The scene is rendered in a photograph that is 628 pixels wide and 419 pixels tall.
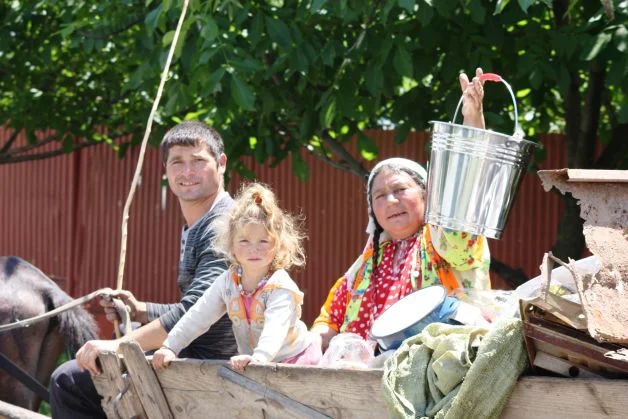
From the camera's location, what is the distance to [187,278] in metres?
3.62

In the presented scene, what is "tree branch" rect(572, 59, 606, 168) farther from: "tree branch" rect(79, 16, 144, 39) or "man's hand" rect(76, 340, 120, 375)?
"man's hand" rect(76, 340, 120, 375)

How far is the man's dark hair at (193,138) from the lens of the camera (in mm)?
3672

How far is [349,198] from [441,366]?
5.84m

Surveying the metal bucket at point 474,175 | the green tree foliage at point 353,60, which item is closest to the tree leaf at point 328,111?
the green tree foliage at point 353,60

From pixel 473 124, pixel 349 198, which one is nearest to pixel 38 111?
pixel 349 198

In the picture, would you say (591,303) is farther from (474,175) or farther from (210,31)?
(210,31)

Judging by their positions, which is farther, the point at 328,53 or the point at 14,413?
the point at 328,53

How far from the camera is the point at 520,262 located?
727cm

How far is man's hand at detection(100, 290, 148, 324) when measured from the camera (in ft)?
11.5

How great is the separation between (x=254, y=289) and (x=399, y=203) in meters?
0.57

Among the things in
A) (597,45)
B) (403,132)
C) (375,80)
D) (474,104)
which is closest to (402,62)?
(375,80)

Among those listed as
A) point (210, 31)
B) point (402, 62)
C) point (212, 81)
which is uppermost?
point (210, 31)

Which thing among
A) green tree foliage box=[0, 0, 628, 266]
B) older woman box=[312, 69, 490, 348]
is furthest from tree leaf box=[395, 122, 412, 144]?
older woman box=[312, 69, 490, 348]

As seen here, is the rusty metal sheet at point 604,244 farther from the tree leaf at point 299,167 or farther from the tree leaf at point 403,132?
the tree leaf at point 299,167
